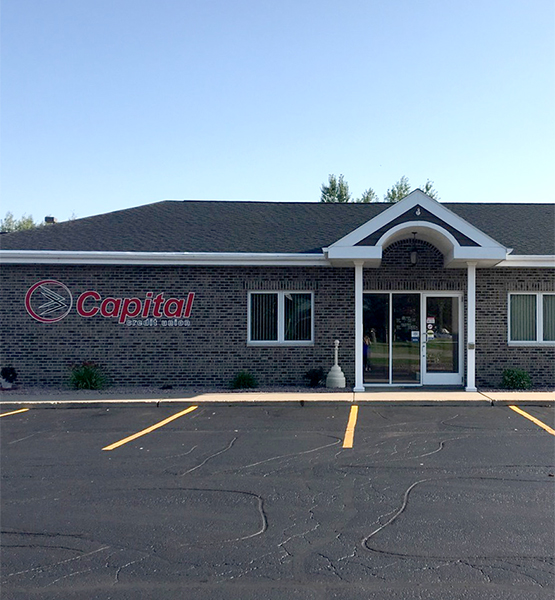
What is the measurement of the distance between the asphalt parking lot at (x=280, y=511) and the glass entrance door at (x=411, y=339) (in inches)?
190

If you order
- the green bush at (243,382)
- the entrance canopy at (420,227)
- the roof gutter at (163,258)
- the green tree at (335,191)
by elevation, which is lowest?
the green bush at (243,382)

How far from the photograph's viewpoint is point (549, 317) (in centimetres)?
1505

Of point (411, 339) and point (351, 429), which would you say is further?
point (411, 339)

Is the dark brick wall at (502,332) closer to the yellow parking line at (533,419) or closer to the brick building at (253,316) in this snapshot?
the brick building at (253,316)

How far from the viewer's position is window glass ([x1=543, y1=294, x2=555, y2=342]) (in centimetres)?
1501

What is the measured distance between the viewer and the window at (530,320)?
14961 mm

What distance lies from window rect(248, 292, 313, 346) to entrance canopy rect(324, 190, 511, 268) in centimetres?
192

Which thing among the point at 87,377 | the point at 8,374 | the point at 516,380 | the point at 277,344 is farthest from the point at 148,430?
the point at 516,380

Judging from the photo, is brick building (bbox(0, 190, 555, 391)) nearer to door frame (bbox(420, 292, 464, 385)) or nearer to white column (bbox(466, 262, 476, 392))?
door frame (bbox(420, 292, 464, 385))

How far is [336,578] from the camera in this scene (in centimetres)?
440

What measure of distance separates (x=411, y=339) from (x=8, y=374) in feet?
31.2

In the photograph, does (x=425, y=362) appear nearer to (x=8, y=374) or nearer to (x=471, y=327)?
(x=471, y=327)

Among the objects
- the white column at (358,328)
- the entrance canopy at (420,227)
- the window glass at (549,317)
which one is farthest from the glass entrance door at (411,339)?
the window glass at (549,317)

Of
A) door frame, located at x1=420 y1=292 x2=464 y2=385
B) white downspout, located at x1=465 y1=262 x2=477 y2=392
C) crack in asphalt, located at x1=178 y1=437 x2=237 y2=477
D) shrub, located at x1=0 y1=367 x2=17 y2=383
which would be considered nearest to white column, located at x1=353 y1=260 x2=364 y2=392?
door frame, located at x1=420 y1=292 x2=464 y2=385
